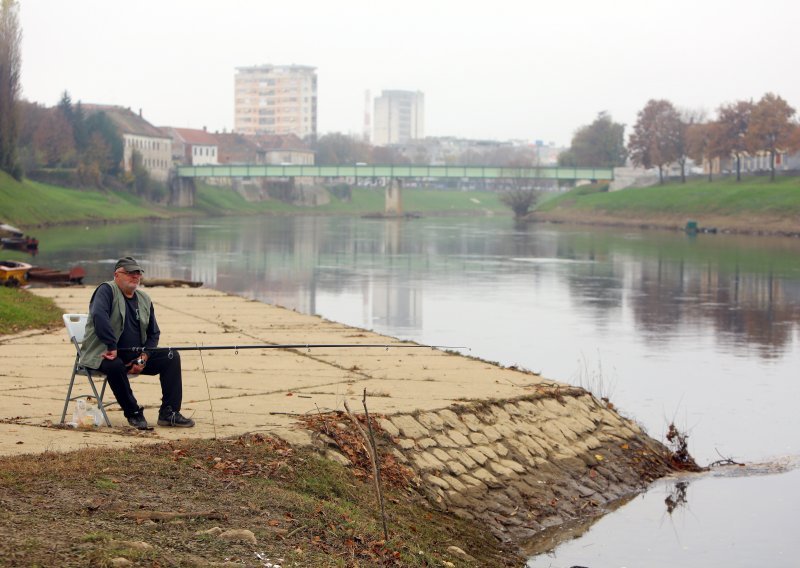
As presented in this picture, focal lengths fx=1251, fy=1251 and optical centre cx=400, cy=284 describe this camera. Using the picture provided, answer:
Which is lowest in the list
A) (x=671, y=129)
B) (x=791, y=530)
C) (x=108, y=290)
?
(x=791, y=530)

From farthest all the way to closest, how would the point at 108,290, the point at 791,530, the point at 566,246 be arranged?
the point at 566,246, the point at 791,530, the point at 108,290

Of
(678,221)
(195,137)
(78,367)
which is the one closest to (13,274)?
(78,367)

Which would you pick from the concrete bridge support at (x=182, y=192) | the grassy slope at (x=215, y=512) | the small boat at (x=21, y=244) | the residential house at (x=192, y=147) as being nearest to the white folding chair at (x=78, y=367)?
the grassy slope at (x=215, y=512)

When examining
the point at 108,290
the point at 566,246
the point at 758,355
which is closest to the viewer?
the point at 108,290

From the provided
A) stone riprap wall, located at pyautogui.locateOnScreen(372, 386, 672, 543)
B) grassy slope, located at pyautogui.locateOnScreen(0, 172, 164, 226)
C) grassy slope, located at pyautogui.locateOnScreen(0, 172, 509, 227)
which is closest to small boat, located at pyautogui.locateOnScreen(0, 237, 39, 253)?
grassy slope, located at pyautogui.locateOnScreen(0, 172, 509, 227)

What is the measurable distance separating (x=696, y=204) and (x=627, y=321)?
76.4 metres

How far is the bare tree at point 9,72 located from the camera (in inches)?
3135

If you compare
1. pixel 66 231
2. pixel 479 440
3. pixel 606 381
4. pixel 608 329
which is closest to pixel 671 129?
pixel 66 231

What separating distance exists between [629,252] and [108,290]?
54794mm

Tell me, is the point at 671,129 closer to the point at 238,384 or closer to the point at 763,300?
the point at 763,300

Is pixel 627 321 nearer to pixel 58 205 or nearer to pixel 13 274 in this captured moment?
pixel 13 274

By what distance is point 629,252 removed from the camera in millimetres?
64062

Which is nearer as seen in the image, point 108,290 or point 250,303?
point 108,290

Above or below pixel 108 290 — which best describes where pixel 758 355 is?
below
